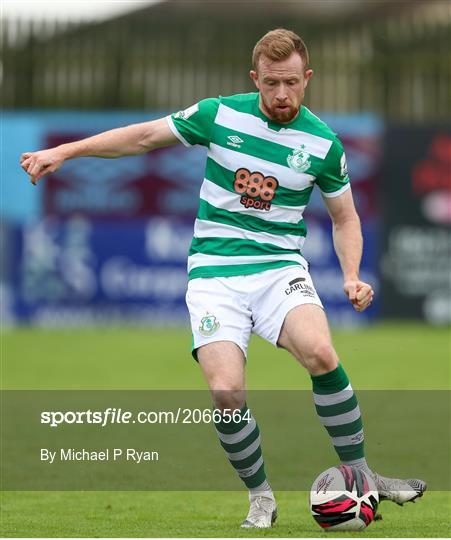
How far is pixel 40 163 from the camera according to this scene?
21.8ft

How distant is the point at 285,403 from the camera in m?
12.3

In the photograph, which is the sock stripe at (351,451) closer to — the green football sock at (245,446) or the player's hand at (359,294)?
the green football sock at (245,446)

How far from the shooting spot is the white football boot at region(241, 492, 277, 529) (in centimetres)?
682

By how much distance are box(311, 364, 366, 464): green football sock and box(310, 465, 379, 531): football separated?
29 centimetres

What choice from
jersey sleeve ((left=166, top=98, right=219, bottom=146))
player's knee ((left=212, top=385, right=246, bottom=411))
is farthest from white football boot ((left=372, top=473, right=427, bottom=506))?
jersey sleeve ((left=166, top=98, right=219, bottom=146))

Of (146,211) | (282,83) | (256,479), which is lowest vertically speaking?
(146,211)

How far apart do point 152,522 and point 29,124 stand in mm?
13520

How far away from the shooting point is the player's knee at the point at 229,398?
6668 millimetres

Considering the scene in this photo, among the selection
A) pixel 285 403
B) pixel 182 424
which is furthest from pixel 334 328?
pixel 182 424

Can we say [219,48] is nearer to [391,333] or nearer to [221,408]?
[391,333]

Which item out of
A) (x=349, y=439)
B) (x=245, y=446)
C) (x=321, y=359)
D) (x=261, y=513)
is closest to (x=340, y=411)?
(x=349, y=439)

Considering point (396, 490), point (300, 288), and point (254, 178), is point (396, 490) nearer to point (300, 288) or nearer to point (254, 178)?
point (300, 288)

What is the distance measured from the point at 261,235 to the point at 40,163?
1.17 m

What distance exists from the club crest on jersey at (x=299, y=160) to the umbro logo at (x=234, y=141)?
0.26 metres
